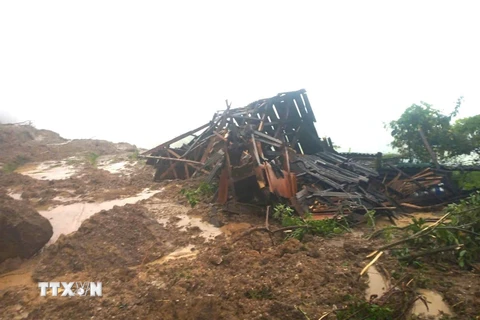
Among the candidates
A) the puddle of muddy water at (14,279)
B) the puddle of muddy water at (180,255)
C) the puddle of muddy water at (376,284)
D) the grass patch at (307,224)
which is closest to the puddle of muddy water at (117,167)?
the puddle of muddy water at (14,279)

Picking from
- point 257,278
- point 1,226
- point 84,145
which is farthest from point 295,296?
point 84,145

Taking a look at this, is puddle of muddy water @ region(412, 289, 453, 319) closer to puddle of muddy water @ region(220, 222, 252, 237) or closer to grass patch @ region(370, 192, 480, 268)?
grass patch @ region(370, 192, 480, 268)

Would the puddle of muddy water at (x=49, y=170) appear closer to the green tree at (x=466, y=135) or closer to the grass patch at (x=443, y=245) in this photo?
the grass patch at (x=443, y=245)

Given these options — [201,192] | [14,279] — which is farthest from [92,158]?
[14,279]

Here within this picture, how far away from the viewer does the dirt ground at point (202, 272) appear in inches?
137

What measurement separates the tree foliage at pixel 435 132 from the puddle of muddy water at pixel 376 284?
8.09 meters

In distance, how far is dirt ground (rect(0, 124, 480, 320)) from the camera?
3486 millimetres

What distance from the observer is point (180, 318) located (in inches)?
130

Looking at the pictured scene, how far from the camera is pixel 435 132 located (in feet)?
34.3

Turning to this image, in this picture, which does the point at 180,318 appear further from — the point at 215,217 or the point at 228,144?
the point at 228,144
